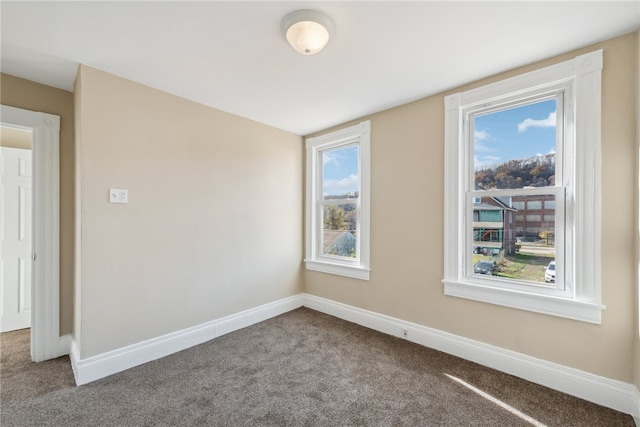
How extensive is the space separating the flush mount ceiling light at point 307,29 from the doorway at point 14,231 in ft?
11.3

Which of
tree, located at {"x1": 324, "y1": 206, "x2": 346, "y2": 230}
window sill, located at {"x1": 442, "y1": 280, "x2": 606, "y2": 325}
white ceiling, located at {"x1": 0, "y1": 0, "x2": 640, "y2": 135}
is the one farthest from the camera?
tree, located at {"x1": 324, "y1": 206, "x2": 346, "y2": 230}

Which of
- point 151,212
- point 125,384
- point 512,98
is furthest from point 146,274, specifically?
point 512,98

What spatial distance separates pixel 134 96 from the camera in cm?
233

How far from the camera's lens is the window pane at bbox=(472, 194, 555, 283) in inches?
82.8

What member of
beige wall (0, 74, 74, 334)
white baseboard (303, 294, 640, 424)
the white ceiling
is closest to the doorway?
beige wall (0, 74, 74, 334)

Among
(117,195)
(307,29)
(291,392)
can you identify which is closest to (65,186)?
(117,195)

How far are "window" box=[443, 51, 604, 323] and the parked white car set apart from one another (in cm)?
2

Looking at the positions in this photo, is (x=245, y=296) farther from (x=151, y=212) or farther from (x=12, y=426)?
(x=12, y=426)

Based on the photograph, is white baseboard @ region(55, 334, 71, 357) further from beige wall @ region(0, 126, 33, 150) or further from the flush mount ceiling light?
the flush mount ceiling light

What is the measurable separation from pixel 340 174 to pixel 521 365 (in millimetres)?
2582

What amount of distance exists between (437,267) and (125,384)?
272cm

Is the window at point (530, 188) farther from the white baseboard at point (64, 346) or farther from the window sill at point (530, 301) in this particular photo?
the white baseboard at point (64, 346)

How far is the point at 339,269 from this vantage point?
11.1 ft

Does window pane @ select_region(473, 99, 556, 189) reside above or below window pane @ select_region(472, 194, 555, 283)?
above
